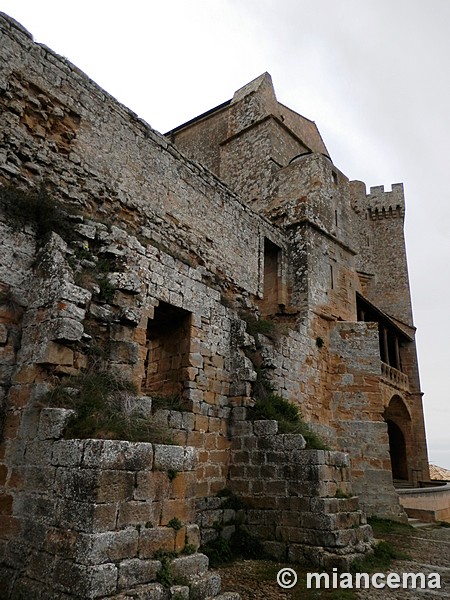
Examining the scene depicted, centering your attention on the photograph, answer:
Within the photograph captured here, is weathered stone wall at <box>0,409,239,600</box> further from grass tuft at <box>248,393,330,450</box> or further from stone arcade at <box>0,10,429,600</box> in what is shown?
grass tuft at <box>248,393,330,450</box>

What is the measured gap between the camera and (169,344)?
7.71 metres

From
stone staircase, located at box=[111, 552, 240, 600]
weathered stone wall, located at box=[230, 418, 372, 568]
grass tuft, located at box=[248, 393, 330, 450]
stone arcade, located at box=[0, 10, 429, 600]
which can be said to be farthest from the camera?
grass tuft, located at box=[248, 393, 330, 450]

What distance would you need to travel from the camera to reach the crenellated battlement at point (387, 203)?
89.6ft

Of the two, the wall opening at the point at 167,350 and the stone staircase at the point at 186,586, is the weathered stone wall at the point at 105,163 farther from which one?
the stone staircase at the point at 186,586

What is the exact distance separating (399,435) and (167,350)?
1687 centimetres

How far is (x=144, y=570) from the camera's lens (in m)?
3.91

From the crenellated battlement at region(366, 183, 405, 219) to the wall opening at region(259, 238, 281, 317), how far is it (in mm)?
17687

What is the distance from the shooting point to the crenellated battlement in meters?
27.3

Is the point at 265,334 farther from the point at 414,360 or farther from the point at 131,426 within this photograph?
the point at 414,360

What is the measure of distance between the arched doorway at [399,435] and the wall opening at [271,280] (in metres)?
11.1

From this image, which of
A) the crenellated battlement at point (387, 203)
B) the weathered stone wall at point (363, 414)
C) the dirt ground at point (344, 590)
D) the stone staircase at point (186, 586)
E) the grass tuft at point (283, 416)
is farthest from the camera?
the crenellated battlement at point (387, 203)

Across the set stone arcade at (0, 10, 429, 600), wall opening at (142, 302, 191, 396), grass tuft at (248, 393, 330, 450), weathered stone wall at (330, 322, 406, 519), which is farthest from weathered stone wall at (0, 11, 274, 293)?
weathered stone wall at (330, 322, 406, 519)

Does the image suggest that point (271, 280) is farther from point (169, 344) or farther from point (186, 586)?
point (186, 586)

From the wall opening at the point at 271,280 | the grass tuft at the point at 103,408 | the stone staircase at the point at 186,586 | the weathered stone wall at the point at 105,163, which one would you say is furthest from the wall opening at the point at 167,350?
the wall opening at the point at 271,280
